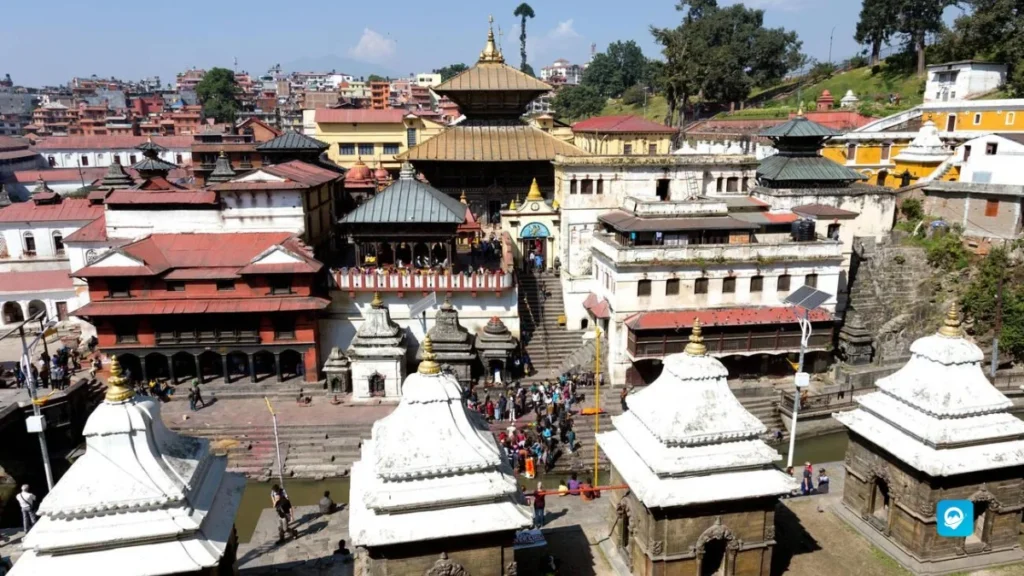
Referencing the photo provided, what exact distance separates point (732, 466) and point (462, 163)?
30.0 meters

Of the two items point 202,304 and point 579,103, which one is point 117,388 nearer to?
point 202,304

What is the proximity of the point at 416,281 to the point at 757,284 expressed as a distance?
561 inches

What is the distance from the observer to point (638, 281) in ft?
89.4

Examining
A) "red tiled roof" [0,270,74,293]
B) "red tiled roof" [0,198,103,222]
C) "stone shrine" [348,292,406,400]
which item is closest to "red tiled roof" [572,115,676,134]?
"stone shrine" [348,292,406,400]

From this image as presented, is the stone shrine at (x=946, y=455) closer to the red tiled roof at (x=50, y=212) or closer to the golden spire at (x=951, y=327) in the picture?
the golden spire at (x=951, y=327)

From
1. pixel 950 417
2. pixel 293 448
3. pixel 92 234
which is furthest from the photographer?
pixel 92 234

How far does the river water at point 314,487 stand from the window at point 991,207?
17.4 meters

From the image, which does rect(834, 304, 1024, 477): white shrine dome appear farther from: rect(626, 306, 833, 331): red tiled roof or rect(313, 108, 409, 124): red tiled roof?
rect(313, 108, 409, 124): red tiled roof

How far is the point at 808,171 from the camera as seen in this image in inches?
1369

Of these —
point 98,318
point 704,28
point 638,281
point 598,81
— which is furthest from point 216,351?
point 598,81

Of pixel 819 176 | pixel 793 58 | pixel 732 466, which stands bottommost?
pixel 732 466

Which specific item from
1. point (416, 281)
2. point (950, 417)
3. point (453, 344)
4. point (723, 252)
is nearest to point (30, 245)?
point (416, 281)

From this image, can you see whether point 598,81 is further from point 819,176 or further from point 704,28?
point 819,176

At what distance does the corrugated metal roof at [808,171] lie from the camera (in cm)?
3466
